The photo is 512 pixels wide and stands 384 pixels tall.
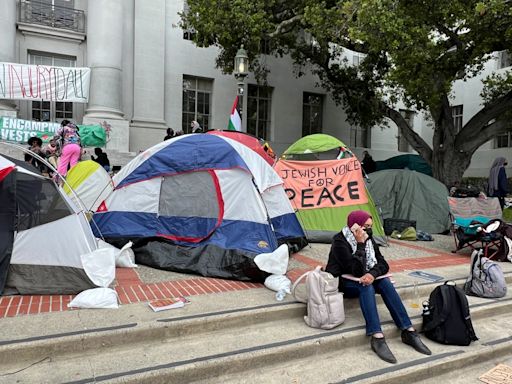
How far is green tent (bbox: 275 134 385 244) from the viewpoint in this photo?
793 cm

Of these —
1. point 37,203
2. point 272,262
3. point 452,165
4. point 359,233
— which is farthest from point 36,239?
point 452,165

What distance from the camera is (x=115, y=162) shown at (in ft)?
45.2

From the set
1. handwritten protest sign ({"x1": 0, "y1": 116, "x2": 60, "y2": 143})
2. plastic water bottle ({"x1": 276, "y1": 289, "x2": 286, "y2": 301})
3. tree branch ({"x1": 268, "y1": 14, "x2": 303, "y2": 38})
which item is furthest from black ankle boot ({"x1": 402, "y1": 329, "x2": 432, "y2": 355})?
Answer: handwritten protest sign ({"x1": 0, "y1": 116, "x2": 60, "y2": 143})

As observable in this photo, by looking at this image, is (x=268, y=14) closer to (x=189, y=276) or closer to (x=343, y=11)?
(x=343, y=11)

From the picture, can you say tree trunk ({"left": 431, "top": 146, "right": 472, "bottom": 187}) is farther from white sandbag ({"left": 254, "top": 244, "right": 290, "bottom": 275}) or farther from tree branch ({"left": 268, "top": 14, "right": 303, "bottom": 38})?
white sandbag ({"left": 254, "top": 244, "right": 290, "bottom": 275})

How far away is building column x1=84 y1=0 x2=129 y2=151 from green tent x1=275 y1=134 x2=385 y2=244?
25.9ft

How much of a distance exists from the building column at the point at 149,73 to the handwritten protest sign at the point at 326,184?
874 centimetres

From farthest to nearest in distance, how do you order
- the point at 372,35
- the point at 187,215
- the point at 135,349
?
the point at 372,35 < the point at 187,215 < the point at 135,349

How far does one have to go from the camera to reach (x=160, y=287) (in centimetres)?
501

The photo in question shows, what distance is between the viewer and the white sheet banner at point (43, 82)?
1291cm

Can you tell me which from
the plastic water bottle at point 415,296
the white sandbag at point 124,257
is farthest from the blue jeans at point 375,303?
the white sandbag at point 124,257

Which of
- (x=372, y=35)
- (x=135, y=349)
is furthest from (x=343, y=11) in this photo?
(x=135, y=349)

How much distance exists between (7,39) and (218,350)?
1370cm

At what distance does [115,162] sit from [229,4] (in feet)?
20.5
